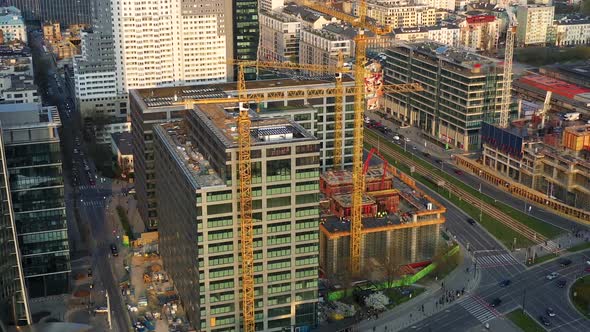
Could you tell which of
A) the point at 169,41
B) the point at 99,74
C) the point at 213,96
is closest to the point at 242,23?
the point at 169,41

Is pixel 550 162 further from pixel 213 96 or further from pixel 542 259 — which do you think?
pixel 213 96

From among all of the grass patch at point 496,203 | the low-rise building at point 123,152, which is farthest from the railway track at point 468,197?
the low-rise building at point 123,152

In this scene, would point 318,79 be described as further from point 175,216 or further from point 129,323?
point 129,323

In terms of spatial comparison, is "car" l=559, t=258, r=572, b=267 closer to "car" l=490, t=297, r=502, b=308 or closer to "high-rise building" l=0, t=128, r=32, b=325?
"car" l=490, t=297, r=502, b=308

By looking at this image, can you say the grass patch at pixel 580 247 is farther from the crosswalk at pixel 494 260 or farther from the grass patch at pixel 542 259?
the crosswalk at pixel 494 260

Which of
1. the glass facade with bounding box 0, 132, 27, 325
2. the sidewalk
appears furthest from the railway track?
the glass facade with bounding box 0, 132, 27, 325

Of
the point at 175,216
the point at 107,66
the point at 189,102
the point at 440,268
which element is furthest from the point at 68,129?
the point at 440,268
